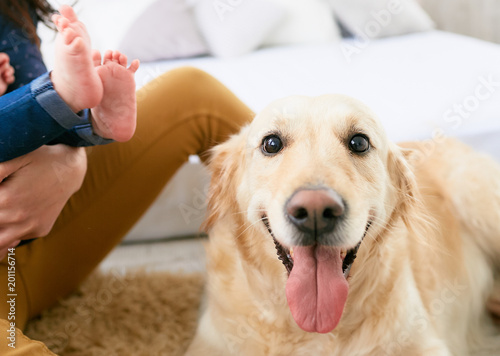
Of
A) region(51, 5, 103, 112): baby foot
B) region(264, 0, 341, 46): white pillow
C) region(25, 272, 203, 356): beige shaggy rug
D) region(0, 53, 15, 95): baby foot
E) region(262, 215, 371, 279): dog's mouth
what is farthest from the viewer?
region(264, 0, 341, 46): white pillow

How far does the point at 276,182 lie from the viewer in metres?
0.75

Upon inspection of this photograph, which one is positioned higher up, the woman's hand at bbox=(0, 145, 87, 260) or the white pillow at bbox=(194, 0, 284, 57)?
the white pillow at bbox=(194, 0, 284, 57)

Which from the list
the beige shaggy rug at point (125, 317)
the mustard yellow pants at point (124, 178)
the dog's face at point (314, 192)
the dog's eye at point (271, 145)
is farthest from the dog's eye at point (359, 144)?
the beige shaggy rug at point (125, 317)

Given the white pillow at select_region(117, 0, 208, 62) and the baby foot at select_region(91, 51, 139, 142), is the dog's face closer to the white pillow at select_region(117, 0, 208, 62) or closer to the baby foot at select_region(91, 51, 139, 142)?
the baby foot at select_region(91, 51, 139, 142)

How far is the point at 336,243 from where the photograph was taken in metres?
0.70

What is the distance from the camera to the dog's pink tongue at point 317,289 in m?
0.73

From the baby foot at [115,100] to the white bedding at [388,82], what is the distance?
43 centimetres

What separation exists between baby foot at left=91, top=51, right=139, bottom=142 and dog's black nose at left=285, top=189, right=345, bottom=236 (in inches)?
Answer: 12.4

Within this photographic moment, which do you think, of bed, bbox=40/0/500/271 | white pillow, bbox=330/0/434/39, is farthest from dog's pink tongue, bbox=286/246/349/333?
white pillow, bbox=330/0/434/39

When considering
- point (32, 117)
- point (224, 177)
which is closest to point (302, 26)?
point (224, 177)

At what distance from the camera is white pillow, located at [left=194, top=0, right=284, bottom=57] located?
5.26ft

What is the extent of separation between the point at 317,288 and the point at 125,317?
62 cm

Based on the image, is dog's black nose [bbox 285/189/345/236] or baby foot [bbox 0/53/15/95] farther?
baby foot [bbox 0/53/15/95]

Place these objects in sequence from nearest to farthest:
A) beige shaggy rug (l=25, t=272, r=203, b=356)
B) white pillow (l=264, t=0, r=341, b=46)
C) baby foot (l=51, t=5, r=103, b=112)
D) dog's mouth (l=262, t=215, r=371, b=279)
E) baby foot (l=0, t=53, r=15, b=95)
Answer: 1. baby foot (l=51, t=5, r=103, b=112)
2. dog's mouth (l=262, t=215, r=371, b=279)
3. baby foot (l=0, t=53, r=15, b=95)
4. beige shaggy rug (l=25, t=272, r=203, b=356)
5. white pillow (l=264, t=0, r=341, b=46)
